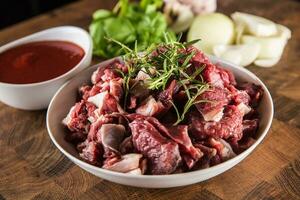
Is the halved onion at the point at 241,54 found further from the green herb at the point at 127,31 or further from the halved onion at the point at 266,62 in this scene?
the green herb at the point at 127,31

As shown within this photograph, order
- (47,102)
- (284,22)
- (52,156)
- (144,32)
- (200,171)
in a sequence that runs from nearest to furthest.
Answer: (200,171), (52,156), (47,102), (144,32), (284,22)

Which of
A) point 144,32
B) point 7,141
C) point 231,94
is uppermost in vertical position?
point 231,94

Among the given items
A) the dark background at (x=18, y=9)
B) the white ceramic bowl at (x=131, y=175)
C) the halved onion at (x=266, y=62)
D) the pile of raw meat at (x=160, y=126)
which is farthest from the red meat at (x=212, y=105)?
the dark background at (x=18, y=9)

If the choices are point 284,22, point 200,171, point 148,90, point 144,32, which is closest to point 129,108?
point 148,90

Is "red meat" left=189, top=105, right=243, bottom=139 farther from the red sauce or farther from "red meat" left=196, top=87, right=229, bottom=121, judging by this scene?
the red sauce

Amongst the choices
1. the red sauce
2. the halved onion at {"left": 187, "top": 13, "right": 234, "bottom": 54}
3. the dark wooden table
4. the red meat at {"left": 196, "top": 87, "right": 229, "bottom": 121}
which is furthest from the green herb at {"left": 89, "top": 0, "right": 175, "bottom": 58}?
the red meat at {"left": 196, "top": 87, "right": 229, "bottom": 121}

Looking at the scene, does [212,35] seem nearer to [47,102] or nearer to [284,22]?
[284,22]
